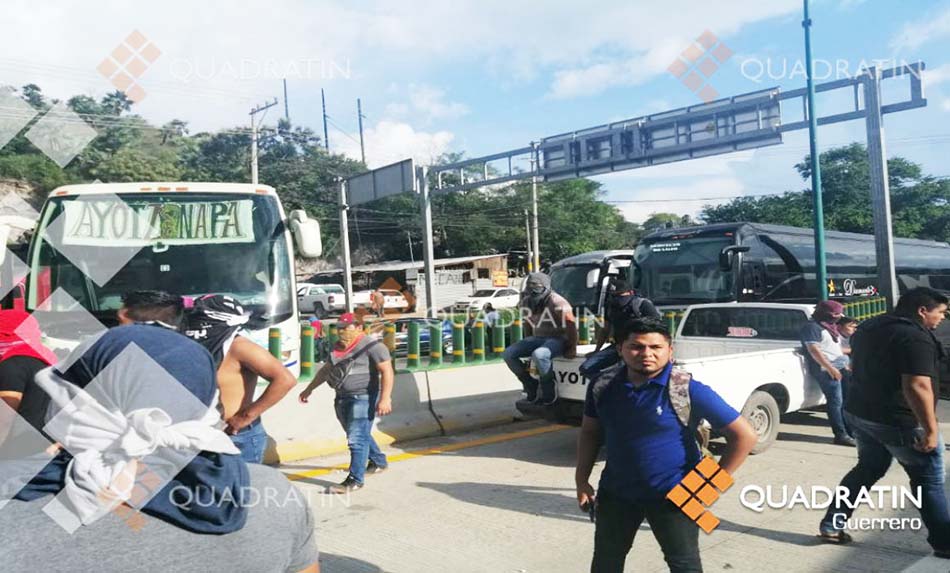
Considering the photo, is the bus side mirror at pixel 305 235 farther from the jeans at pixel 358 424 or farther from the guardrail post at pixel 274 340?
the jeans at pixel 358 424

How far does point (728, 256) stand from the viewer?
17578 mm

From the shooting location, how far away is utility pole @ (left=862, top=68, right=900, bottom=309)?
14844 millimetres

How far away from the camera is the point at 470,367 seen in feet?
33.1

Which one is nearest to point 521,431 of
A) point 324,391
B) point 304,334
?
point 324,391

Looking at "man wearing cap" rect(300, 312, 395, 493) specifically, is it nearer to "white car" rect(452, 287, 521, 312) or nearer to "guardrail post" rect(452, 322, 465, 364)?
"guardrail post" rect(452, 322, 465, 364)

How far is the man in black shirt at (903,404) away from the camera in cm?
426

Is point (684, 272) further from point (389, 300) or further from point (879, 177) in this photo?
point (389, 300)

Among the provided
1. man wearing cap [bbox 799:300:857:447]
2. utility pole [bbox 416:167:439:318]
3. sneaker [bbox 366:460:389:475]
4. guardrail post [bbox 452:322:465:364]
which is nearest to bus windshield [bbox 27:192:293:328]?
sneaker [bbox 366:460:389:475]

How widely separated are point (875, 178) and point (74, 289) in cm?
1453

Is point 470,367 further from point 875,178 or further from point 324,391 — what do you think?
point 875,178

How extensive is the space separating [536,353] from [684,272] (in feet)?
40.2

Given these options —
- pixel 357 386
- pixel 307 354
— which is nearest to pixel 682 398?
pixel 357 386

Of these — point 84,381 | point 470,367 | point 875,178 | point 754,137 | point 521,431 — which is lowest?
point 521,431

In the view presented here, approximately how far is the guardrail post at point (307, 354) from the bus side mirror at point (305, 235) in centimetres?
188
